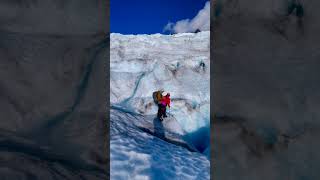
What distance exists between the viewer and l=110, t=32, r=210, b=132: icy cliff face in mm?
10062

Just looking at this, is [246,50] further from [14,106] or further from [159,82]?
[159,82]

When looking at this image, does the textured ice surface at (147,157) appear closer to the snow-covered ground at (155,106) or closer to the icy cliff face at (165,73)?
the snow-covered ground at (155,106)

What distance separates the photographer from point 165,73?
38.7 feet

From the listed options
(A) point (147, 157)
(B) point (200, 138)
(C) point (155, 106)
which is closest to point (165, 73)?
(C) point (155, 106)

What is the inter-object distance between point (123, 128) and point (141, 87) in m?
5.63

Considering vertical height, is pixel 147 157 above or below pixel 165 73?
below

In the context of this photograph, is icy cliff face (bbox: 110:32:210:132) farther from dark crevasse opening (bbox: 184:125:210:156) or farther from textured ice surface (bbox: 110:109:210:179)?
textured ice surface (bbox: 110:109:210:179)

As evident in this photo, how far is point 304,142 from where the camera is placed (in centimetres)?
101

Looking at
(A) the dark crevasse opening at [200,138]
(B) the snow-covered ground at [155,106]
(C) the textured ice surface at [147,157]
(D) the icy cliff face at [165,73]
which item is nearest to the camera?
(C) the textured ice surface at [147,157]

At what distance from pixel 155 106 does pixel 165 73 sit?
2.30 meters

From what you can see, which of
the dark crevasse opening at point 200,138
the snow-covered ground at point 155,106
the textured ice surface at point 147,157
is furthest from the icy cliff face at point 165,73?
the textured ice surface at point 147,157

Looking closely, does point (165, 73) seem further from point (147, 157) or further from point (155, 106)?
point (147, 157)

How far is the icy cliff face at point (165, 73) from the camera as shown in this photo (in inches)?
396

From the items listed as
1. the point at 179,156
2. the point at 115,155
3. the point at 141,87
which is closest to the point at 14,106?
the point at 115,155
